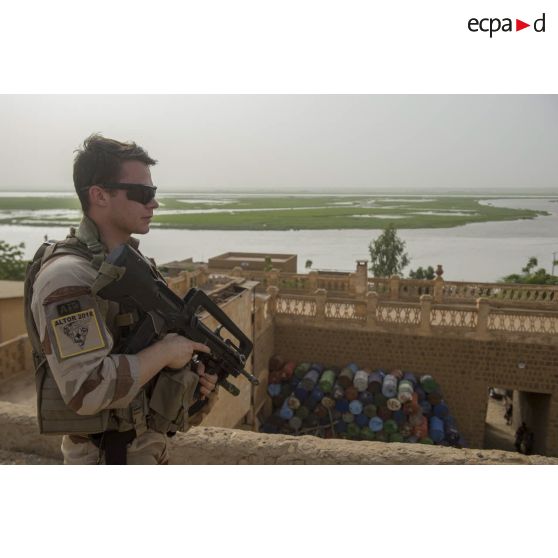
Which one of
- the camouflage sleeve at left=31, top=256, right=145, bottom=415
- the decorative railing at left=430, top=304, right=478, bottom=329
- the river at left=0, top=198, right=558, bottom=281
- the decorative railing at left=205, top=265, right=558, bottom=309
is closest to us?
the camouflage sleeve at left=31, top=256, right=145, bottom=415

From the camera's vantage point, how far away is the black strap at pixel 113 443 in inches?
62.6

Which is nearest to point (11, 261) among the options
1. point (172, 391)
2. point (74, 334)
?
point (172, 391)

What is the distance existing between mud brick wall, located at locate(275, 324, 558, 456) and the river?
696 inches

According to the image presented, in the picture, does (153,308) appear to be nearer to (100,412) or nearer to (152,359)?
(152,359)

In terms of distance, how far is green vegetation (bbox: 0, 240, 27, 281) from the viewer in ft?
54.5

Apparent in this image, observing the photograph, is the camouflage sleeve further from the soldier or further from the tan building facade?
the tan building facade

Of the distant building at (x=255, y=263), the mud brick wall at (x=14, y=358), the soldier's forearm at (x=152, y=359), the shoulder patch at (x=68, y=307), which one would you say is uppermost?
the shoulder patch at (x=68, y=307)

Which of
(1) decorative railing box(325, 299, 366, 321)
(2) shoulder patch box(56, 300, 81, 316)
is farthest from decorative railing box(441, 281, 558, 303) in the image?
(2) shoulder patch box(56, 300, 81, 316)

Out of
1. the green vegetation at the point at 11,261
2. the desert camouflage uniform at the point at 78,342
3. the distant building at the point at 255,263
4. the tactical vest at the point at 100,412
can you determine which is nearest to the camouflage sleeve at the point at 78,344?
the desert camouflage uniform at the point at 78,342

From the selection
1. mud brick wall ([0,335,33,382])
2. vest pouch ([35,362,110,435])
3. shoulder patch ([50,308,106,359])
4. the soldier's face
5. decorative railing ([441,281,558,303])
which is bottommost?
mud brick wall ([0,335,33,382])

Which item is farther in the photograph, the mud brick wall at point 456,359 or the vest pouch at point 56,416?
the mud brick wall at point 456,359

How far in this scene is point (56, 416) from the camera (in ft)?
4.75

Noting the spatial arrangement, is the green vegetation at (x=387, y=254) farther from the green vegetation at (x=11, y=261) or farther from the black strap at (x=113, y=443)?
the black strap at (x=113, y=443)

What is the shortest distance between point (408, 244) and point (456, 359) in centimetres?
3808
